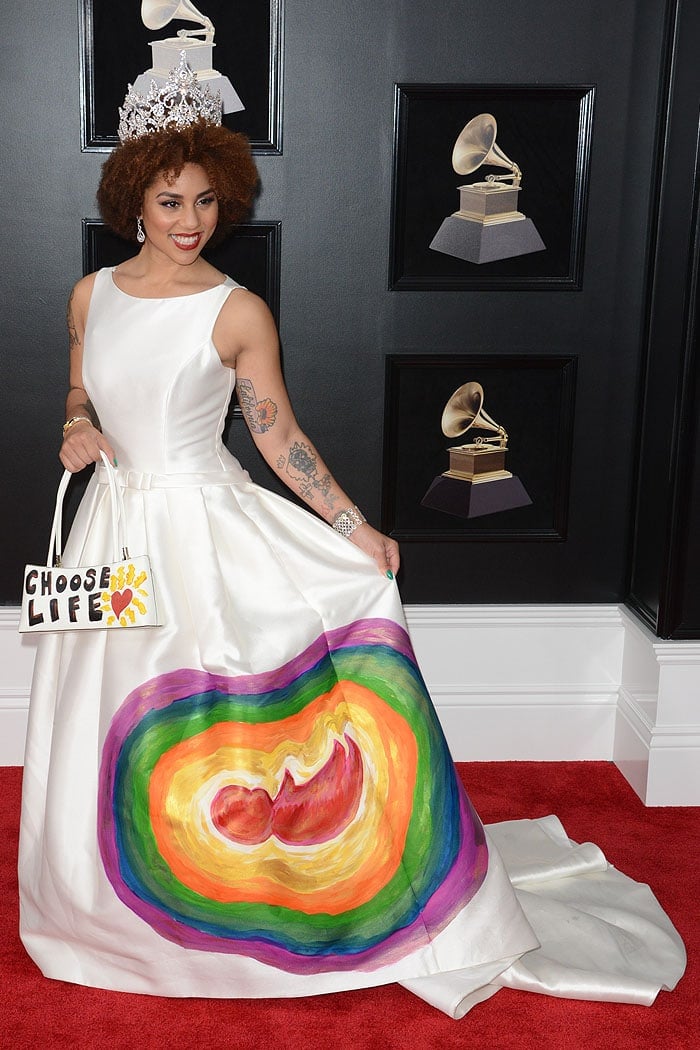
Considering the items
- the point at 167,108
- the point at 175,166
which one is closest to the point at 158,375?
the point at 175,166

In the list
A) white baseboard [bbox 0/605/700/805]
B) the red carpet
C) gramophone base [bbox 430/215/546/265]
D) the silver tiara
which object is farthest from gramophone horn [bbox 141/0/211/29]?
the red carpet

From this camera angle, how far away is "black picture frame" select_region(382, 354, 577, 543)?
3.40 metres

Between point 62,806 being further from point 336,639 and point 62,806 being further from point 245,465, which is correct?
point 245,465

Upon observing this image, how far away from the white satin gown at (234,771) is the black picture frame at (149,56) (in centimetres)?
86

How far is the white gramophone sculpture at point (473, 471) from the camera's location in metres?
3.44

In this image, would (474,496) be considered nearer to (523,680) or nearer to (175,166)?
(523,680)

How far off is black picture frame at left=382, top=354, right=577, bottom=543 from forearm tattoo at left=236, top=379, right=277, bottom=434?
0.91 metres

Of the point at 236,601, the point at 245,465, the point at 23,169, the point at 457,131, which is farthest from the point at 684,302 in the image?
the point at 23,169

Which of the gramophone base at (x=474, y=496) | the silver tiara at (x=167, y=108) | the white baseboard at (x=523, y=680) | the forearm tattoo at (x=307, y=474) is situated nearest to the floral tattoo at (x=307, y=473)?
the forearm tattoo at (x=307, y=474)

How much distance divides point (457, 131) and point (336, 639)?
1540 mm

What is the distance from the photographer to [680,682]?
334 centimetres

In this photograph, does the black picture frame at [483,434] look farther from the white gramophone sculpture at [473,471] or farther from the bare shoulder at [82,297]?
the bare shoulder at [82,297]

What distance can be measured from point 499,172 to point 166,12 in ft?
3.26

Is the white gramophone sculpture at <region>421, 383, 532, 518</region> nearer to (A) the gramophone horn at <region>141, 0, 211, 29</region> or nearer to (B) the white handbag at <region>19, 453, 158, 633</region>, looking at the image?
(A) the gramophone horn at <region>141, 0, 211, 29</region>
